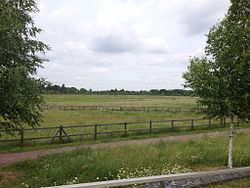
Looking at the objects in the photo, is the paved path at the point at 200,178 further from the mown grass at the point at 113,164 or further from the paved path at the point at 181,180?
the mown grass at the point at 113,164

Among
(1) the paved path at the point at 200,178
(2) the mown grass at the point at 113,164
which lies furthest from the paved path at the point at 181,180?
(2) the mown grass at the point at 113,164

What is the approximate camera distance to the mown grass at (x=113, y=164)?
9984mm

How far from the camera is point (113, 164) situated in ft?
35.9

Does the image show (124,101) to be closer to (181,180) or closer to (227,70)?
(227,70)

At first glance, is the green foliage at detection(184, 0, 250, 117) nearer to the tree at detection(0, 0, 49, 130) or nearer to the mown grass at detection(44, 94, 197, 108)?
the tree at detection(0, 0, 49, 130)

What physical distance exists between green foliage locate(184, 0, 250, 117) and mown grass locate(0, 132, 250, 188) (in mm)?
2282

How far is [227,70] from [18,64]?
703 cm

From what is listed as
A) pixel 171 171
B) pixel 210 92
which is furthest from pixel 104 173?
pixel 210 92

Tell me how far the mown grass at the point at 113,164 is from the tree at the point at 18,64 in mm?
1765

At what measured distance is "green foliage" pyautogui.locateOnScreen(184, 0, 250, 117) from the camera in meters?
10.7

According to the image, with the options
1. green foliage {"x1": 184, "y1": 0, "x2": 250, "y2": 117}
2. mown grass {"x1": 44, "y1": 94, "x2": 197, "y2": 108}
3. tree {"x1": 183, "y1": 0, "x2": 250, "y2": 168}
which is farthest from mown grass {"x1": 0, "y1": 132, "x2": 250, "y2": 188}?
mown grass {"x1": 44, "y1": 94, "x2": 197, "y2": 108}

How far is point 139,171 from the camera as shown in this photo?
10438 millimetres

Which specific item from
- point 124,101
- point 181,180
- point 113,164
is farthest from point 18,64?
point 124,101

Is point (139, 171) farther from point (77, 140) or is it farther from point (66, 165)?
point (77, 140)
